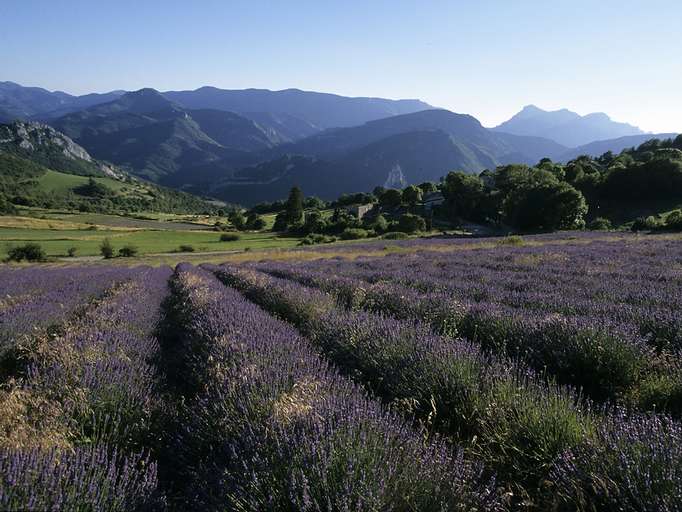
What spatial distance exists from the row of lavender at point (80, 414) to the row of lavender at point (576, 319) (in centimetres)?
302

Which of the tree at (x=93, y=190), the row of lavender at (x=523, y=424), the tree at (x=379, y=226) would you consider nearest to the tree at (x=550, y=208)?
the tree at (x=379, y=226)

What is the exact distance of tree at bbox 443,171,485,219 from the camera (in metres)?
83.8

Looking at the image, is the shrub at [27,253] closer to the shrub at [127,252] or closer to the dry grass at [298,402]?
the shrub at [127,252]

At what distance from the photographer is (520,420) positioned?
9.27 feet

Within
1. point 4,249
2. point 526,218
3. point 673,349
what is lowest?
point 4,249

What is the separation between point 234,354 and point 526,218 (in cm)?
6000

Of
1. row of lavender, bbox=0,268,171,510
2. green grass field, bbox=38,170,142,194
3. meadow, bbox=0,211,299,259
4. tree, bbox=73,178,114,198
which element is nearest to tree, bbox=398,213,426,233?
meadow, bbox=0,211,299,259

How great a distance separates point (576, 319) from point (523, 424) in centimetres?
262

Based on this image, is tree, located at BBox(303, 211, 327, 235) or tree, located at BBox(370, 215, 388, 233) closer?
tree, located at BBox(370, 215, 388, 233)

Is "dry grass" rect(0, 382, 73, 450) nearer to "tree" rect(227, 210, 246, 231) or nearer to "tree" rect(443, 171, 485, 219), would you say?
"tree" rect(443, 171, 485, 219)

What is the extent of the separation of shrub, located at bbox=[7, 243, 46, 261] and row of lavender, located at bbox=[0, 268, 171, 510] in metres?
46.5

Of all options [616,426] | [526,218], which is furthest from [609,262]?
[526,218]

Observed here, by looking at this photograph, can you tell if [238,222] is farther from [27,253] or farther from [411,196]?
[27,253]

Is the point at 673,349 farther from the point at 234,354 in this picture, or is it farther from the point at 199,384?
the point at 199,384
